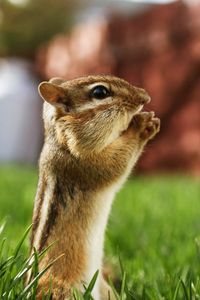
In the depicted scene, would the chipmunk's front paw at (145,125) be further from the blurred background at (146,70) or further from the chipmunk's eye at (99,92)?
the blurred background at (146,70)

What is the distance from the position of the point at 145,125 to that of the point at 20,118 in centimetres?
1087

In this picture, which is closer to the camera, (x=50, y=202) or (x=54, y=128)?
(x=50, y=202)

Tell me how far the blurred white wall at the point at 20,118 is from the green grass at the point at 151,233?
19.9ft

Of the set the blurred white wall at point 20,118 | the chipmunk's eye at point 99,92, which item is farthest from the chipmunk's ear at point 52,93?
the blurred white wall at point 20,118

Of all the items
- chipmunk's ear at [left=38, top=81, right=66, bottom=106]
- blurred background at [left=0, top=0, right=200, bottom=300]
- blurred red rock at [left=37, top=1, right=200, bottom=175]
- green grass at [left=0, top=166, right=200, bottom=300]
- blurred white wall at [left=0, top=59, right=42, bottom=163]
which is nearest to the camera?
chipmunk's ear at [left=38, top=81, right=66, bottom=106]

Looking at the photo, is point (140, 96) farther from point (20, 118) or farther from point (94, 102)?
point (20, 118)

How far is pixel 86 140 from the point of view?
2402 millimetres

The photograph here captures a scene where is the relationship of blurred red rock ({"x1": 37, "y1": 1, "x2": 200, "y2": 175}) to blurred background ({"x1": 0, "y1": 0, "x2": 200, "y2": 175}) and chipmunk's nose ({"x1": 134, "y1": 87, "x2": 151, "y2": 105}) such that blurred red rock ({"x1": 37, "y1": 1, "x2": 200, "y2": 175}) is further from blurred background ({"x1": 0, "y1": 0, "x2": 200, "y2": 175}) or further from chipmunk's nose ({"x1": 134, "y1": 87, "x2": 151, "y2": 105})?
chipmunk's nose ({"x1": 134, "y1": 87, "x2": 151, "y2": 105})

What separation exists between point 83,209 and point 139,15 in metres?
9.02

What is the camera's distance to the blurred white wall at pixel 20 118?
13.1m

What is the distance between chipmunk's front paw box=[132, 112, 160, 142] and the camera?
8.21 ft

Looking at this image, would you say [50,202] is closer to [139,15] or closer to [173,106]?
[173,106]

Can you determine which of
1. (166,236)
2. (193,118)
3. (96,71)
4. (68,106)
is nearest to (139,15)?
(96,71)

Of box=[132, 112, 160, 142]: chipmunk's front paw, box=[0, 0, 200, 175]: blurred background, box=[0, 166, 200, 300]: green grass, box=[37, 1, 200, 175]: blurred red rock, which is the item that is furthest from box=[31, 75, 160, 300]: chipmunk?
box=[37, 1, 200, 175]: blurred red rock
